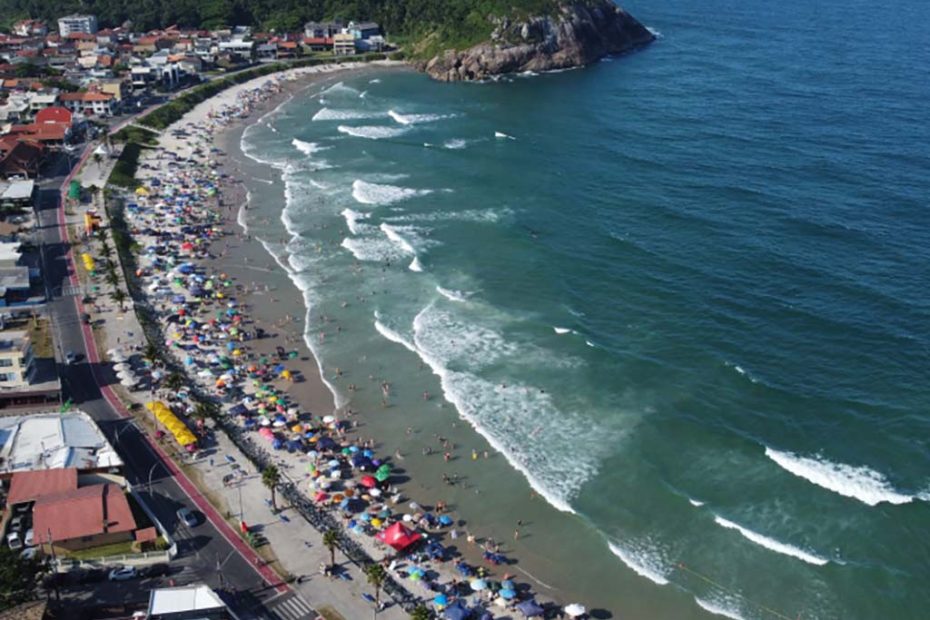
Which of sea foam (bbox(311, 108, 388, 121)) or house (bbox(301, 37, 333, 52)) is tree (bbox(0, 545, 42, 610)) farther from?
house (bbox(301, 37, 333, 52))

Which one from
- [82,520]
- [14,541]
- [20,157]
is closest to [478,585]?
[82,520]

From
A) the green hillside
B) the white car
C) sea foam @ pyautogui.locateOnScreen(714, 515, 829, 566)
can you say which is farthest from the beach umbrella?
the green hillside

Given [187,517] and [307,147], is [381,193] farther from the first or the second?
[187,517]

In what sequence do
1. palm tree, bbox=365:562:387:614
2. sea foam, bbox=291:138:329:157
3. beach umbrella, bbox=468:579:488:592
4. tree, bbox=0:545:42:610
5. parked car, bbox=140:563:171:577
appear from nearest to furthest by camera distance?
tree, bbox=0:545:42:610
palm tree, bbox=365:562:387:614
parked car, bbox=140:563:171:577
beach umbrella, bbox=468:579:488:592
sea foam, bbox=291:138:329:157

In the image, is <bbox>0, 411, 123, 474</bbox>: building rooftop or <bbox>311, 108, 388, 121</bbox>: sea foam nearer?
<bbox>0, 411, 123, 474</bbox>: building rooftop

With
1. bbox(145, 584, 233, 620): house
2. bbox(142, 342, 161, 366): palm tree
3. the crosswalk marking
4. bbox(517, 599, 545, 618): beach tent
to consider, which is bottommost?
bbox(517, 599, 545, 618): beach tent

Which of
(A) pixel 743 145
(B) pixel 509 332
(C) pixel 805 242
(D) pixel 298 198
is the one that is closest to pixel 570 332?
(B) pixel 509 332

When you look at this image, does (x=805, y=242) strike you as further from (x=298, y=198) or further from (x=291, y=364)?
(x=298, y=198)
